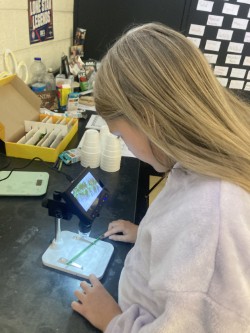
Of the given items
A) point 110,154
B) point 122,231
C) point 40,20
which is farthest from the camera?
point 40,20

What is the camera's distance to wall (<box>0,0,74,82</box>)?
1492 millimetres

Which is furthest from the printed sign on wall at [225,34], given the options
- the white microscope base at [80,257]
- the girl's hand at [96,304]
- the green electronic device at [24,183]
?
the girl's hand at [96,304]

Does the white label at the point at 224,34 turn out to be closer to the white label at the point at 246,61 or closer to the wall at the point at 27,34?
the white label at the point at 246,61

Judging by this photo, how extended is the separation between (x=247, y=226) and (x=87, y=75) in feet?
6.12

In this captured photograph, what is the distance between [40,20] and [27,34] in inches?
7.4

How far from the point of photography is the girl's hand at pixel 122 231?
2.74 feet

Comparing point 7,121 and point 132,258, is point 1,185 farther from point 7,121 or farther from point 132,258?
point 132,258

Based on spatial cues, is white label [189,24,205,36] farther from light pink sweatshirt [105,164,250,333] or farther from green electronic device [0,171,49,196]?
Result: light pink sweatshirt [105,164,250,333]

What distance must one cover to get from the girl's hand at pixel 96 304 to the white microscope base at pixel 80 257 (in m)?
0.04

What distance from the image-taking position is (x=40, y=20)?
1831 millimetres

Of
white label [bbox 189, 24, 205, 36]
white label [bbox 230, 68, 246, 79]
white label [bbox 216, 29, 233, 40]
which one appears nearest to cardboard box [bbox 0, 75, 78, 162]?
white label [bbox 189, 24, 205, 36]

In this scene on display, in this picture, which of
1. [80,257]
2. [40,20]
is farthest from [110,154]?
[40,20]

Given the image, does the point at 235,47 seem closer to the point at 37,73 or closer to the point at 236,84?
the point at 236,84

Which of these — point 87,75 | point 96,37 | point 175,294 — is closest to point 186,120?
point 175,294
